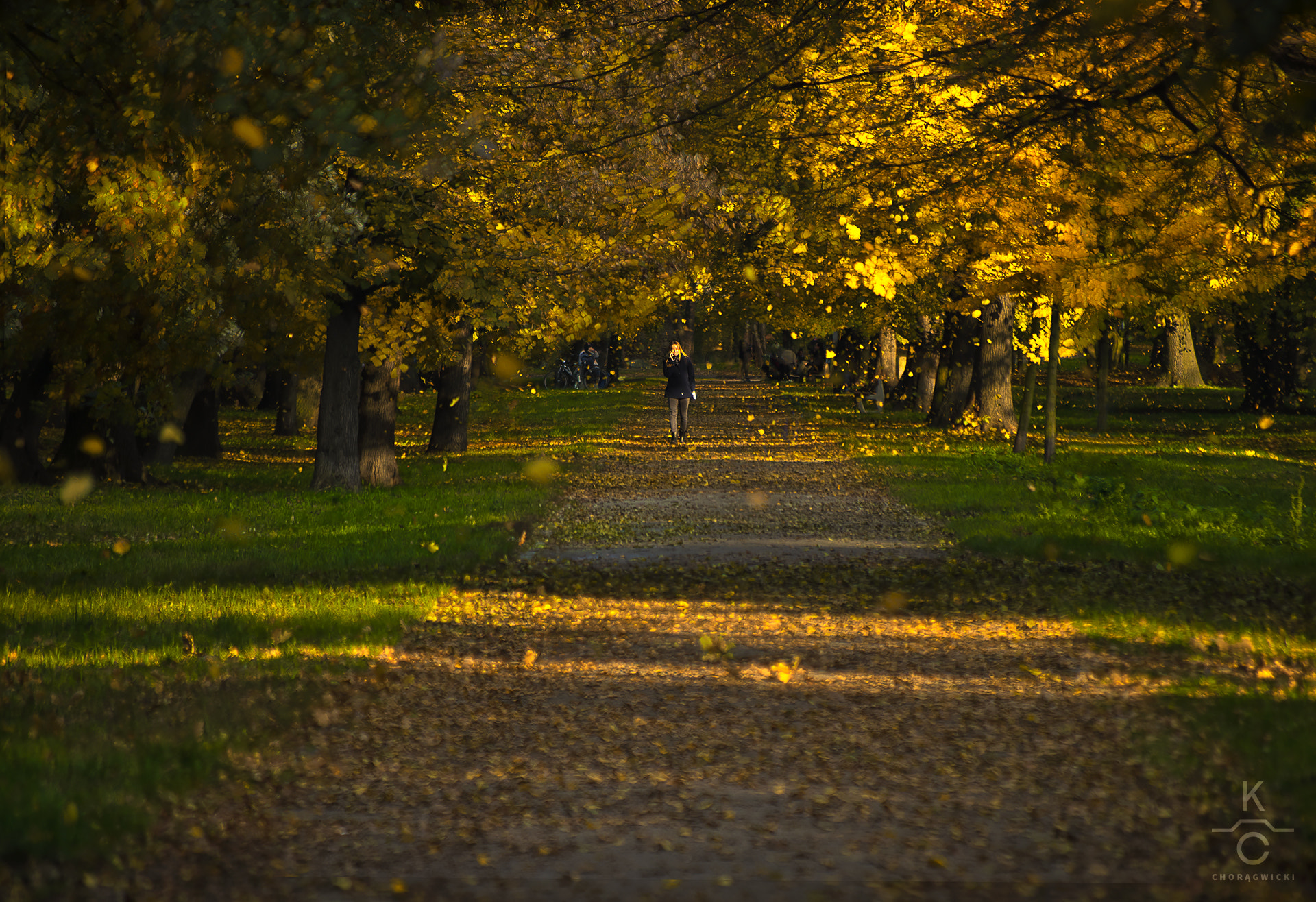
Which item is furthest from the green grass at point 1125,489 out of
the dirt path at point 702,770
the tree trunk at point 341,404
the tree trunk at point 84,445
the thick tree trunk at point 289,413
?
the thick tree trunk at point 289,413

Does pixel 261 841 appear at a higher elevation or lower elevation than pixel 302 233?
lower

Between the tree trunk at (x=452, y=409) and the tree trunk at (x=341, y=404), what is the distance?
258 inches

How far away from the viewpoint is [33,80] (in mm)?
8695

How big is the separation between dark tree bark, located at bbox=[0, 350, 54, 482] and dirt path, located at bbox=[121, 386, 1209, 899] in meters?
11.9

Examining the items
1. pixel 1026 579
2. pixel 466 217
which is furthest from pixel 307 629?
pixel 466 217

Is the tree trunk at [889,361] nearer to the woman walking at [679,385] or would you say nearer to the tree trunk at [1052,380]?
the woman walking at [679,385]

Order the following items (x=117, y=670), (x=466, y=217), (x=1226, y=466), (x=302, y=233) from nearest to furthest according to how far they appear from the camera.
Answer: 1. (x=117, y=670)
2. (x=302, y=233)
3. (x=466, y=217)
4. (x=1226, y=466)

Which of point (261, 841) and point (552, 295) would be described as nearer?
point (261, 841)

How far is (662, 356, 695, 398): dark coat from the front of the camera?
25641 mm

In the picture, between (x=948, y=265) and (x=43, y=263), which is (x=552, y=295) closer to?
(x=948, y=265)

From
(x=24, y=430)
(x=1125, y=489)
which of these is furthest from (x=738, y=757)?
(x=24, y=430)

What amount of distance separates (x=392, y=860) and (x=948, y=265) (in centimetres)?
1748

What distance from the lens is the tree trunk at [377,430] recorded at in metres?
20.3

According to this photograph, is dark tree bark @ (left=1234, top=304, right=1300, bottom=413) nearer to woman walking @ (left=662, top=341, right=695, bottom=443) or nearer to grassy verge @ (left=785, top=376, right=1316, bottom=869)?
grassy verge @ (left=785, top=376, right=1316, bottom=869)
